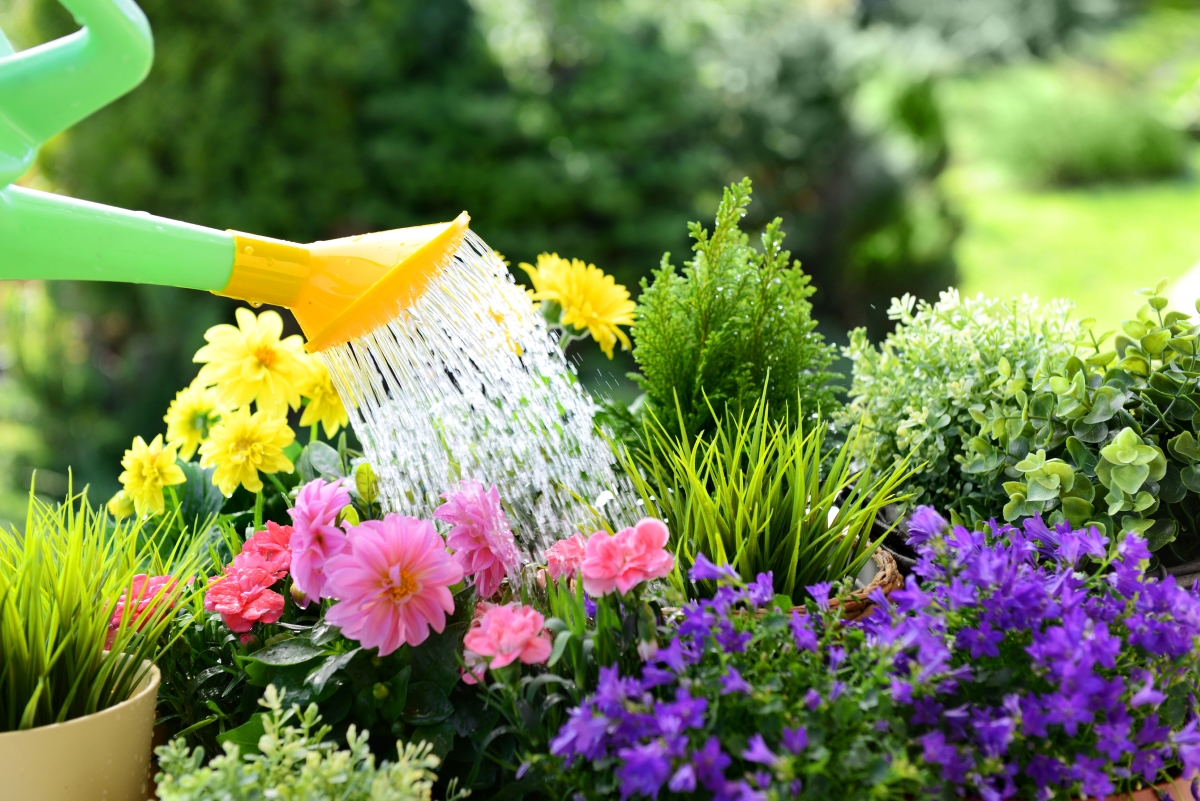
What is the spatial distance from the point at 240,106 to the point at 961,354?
4672 mm

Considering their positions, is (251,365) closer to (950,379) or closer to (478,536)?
(478,536)

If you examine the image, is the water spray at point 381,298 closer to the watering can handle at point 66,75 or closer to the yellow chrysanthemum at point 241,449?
the watering can handle at point 66,75

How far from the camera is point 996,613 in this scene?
833 millimetres

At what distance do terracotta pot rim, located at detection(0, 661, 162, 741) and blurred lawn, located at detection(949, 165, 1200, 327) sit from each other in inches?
234

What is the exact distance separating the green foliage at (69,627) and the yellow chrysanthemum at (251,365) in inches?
10.3

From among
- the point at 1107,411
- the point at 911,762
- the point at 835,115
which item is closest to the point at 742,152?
the point at 835,115

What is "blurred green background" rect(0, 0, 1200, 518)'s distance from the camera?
4.84 metres

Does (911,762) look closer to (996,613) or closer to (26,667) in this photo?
(996,613)

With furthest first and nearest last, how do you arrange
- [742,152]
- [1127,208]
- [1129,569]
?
[1127,208], [742,152], [1129,569]

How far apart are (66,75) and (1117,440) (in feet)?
3.92

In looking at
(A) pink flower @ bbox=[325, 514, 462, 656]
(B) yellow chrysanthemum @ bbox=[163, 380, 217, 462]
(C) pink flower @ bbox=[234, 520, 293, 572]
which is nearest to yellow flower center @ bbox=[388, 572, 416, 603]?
(A) pink flower @ bbox=[325, 514, 462, 656]

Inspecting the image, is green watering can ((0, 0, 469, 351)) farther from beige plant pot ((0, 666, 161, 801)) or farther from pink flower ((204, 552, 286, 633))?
beige plant pot ((0, 666, 161, 801))

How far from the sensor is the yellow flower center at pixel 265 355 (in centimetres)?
127

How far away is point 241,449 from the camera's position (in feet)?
3.98
